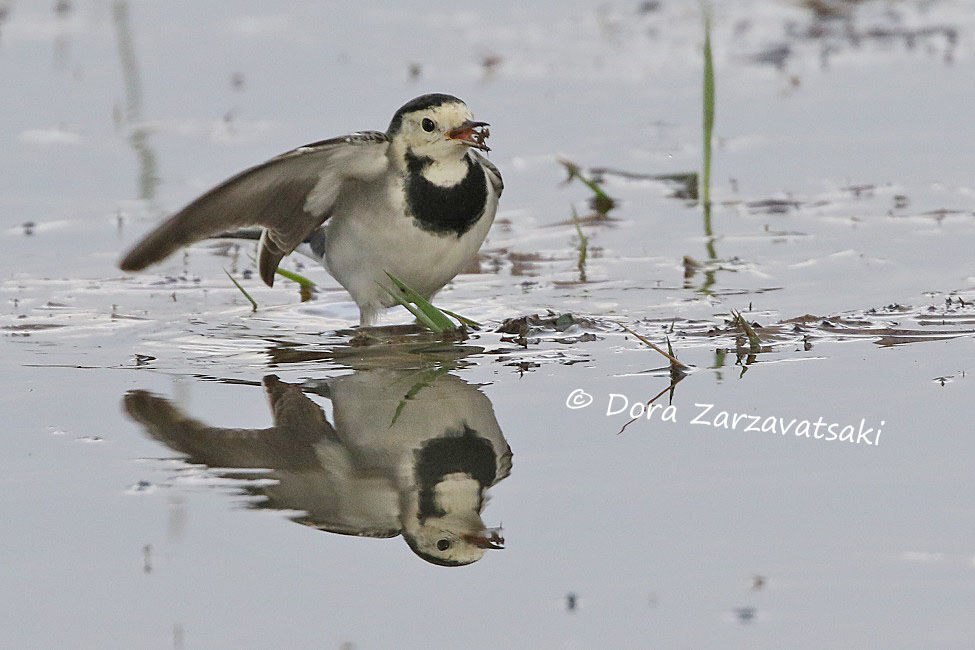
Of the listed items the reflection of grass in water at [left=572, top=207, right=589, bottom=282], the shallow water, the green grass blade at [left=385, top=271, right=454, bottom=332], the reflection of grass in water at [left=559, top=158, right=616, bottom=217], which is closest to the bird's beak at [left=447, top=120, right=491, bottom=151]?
the green grass blade at [left=385, top=271, right=454, bottom=332]

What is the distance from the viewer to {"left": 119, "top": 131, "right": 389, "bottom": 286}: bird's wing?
6355mm

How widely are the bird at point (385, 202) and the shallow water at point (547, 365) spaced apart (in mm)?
340

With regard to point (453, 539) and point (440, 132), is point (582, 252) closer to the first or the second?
point (440, 132)

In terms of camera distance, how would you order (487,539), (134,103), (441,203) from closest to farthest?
(487,539), (441,203), (134,103)

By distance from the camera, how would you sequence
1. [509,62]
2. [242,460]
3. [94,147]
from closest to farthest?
[242,460] < [94,147] < [509,62]

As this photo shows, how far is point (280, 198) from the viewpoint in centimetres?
665

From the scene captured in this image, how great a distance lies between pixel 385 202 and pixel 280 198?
424 mm

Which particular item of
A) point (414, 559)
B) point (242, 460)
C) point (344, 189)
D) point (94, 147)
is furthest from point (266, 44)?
point (414, 559)

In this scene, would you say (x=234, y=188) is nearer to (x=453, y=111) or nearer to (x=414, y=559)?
(x=453, y=111)

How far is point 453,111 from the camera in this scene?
6.62 m

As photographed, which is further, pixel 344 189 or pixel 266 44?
pixel 266 44

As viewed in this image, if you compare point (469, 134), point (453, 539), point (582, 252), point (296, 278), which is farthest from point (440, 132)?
point (453, 539)

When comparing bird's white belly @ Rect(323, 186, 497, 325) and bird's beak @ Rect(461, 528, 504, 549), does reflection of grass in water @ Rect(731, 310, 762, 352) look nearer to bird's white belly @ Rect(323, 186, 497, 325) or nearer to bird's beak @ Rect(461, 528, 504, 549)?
bird's white belly @ Rect(323, 186, 497, 325)

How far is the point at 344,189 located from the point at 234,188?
48 centimetres
